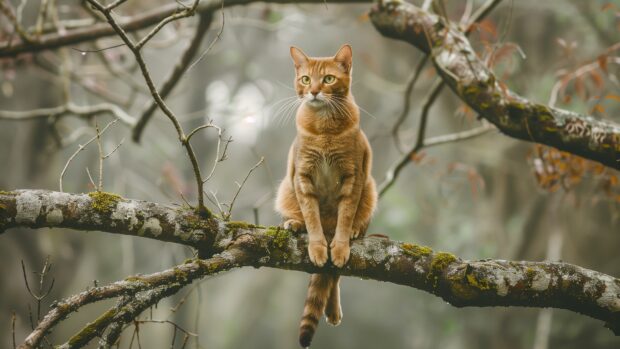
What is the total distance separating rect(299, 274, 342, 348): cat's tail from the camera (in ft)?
9.07

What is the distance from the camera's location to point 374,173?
1134cm

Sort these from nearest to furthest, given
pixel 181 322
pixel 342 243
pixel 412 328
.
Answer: pixel 342 243
pixel 181 322
pixel 412 328

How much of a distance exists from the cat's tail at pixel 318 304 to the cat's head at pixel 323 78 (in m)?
1.15

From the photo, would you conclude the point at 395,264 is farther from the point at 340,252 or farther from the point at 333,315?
the point at 333,315

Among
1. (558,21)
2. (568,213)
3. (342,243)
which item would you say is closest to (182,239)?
(342,243)

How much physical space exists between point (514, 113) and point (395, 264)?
1193 mm

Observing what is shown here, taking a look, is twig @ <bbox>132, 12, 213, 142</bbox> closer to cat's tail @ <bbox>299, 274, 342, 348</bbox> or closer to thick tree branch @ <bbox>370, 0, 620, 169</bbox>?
thick tree branch @ <bbox>370, 0, 620, 169</bbox>

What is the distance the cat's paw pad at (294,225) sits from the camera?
288cm

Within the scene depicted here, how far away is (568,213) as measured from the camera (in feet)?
23.9

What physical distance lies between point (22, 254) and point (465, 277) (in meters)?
5.49

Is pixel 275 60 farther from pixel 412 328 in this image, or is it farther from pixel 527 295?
pixel 527 295

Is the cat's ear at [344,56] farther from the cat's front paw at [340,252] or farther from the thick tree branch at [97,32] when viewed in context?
the cat's front paw at [340,252]

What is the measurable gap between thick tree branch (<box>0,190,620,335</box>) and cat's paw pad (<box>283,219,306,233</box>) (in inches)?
4.9

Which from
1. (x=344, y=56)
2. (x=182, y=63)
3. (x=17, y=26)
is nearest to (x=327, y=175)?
(x=344, y=56)
